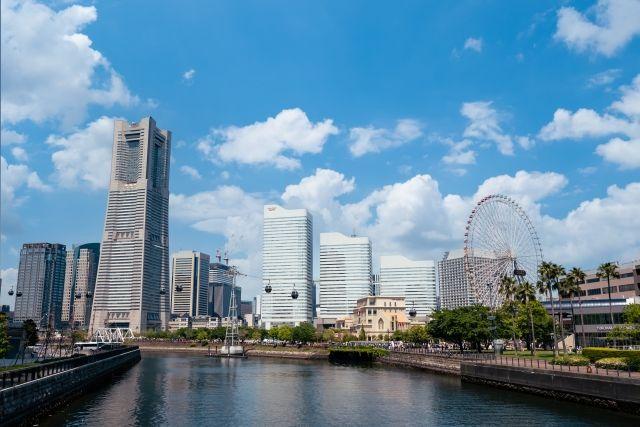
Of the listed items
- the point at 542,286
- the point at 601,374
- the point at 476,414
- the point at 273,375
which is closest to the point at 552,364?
the point at 601,374

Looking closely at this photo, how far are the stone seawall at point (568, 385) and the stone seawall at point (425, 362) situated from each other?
627 inches

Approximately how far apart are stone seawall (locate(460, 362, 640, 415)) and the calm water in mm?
1648

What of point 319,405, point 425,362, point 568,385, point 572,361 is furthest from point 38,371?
point 425,362

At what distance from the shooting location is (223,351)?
627ft

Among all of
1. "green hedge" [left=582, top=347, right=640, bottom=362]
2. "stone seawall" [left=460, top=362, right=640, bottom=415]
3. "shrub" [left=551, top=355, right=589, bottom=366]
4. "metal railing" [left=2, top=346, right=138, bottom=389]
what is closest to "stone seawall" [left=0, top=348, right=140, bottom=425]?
"metal railing" [left=2, top=346, right=138, bottom=389]

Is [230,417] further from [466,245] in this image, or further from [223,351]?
[223,351]

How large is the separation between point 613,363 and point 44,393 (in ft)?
228

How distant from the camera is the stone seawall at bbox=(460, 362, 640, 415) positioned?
57.0m

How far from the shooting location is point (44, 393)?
192ft

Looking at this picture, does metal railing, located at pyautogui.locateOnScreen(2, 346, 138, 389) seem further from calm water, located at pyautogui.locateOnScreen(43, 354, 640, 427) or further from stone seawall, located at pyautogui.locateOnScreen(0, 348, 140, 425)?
calm water, located at pyautogui.locateOnScreen(43, 354, 640, 427)

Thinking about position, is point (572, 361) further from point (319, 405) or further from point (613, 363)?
point (319, 405)

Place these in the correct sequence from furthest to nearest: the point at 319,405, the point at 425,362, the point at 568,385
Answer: the point at 425,362 < the point at 319,405 < the point at 568,385

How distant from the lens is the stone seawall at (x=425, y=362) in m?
107

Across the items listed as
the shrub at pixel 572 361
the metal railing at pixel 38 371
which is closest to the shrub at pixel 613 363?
the shrub at pixel 572 361
